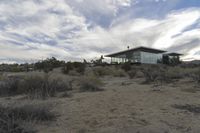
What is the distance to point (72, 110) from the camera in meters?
7.97

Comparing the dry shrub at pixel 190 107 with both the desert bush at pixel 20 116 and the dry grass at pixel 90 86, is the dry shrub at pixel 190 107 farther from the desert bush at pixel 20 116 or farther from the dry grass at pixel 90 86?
the dry grass at pixel 90 86

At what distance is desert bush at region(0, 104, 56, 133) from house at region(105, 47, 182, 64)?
4963 centimetres

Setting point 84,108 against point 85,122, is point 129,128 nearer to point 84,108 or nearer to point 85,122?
point 85,122

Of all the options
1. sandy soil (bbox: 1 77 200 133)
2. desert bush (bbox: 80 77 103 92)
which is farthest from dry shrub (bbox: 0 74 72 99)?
sandy soil (bbox: 1 77 200 133)

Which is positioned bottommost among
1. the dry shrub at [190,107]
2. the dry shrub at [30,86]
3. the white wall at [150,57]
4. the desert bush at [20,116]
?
the dry shrub at [190,107]

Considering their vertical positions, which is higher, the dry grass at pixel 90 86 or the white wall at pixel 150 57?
the white wall at pixel 150 57

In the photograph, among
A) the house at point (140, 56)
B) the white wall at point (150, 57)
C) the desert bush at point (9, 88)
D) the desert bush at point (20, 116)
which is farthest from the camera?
the white wall at point (150, 57)

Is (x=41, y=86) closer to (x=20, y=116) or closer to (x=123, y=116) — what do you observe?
(x=20, y=116)

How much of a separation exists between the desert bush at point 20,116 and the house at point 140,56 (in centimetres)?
4963

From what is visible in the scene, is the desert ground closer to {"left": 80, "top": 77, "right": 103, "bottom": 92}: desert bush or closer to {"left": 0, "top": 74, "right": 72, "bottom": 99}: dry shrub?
{"left": 80, "top": 77, "right": 103, "bottom": 92}: desert bush

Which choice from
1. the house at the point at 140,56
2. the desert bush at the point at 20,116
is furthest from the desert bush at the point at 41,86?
the house at the point at 140,56

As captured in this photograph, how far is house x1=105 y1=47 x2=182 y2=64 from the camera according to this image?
185 feet

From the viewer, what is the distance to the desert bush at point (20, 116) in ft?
17.7

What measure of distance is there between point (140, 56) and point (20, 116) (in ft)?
166
